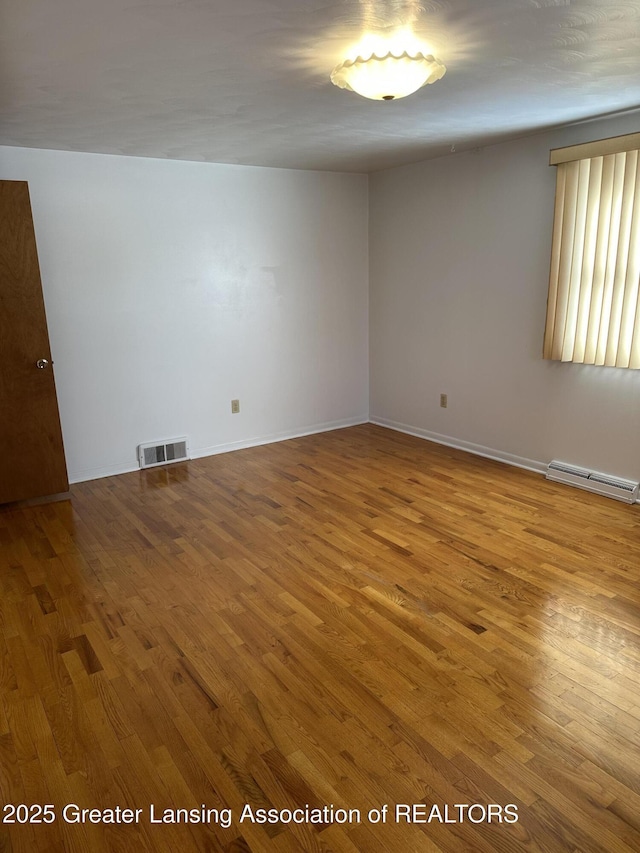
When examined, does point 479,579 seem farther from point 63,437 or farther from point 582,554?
point 63,437

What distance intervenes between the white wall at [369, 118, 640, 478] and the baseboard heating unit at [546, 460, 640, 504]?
0.06 metres

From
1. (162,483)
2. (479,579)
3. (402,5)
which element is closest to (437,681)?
(479,579)

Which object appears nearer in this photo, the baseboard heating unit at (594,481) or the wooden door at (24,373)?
the wooden door at (24,373)

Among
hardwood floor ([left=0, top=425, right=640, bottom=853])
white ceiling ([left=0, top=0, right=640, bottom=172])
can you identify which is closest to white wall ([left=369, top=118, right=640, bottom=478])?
white ceiling ([left=0, top=0, right=640, bottom=172])

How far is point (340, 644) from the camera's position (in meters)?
2.41

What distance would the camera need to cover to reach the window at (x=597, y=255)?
11.6 ft

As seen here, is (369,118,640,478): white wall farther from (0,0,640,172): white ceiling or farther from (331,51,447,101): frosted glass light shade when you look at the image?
(331,51,447,101): frosted glass light shade

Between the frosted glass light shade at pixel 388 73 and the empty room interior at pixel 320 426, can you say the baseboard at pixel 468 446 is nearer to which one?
the empty room interior at pixel 320 426

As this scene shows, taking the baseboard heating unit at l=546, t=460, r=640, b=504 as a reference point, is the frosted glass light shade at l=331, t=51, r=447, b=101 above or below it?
above

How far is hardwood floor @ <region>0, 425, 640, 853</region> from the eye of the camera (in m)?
1.66

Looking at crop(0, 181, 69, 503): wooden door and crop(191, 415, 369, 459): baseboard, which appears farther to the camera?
crop(191, 415, 369, 459): baseboard

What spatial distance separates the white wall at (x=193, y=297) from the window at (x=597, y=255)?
→ 2109mm

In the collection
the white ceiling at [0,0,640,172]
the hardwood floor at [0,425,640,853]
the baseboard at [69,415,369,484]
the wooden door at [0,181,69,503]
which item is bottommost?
the hardwood floor at [0,425,640,853]

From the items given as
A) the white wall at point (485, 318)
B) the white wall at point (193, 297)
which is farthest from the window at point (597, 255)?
the white wall at point (193, 297)
